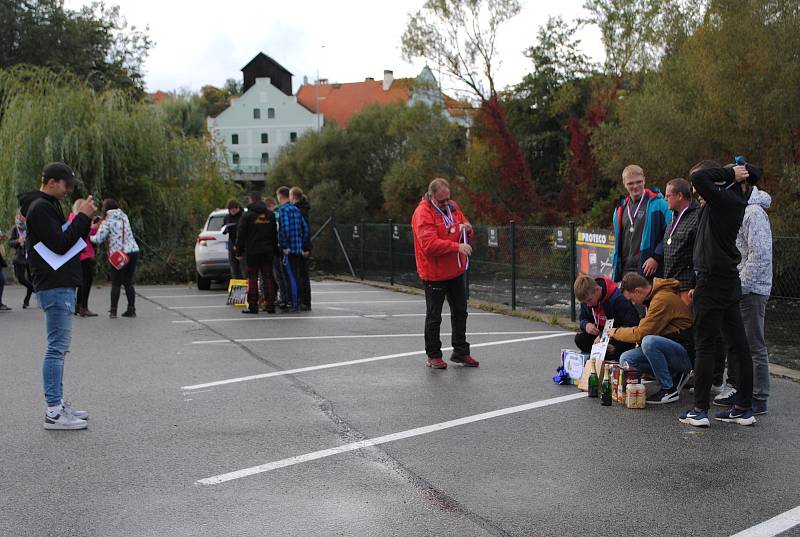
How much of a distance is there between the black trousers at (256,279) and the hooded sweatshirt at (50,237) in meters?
7.09

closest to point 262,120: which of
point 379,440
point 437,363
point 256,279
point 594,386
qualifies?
point 256,279

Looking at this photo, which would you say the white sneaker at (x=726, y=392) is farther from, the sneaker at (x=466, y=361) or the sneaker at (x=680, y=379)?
the sneaker at (x=466, y=361)

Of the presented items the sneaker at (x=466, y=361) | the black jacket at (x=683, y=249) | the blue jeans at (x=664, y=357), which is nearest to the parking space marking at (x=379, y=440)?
the blue jeans at (x=664, y=357)

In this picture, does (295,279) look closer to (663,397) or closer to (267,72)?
(663,397)

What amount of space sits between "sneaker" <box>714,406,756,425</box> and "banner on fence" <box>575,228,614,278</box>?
5.36 metres

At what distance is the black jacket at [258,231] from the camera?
13.6 meters

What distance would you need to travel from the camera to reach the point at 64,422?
21.2 ft

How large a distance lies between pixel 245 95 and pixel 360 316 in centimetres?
8951

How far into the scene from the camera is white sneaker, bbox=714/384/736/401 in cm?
705

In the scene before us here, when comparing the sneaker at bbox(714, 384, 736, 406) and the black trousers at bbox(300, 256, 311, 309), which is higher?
the black trousers at bbox(300, 256, 311, 309)

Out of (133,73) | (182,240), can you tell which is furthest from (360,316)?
(133,73)

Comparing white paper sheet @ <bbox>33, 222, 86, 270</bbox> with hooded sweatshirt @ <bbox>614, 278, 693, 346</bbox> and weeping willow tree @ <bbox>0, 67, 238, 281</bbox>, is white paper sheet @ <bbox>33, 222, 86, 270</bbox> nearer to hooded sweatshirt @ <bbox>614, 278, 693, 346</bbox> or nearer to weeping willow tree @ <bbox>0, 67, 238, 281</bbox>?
hooded sweatshirt @ <bbox>614, 278, 693, 346</bbox>

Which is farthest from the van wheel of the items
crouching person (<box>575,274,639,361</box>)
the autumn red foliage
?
the autumn red foliage

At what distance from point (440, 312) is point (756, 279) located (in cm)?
324
